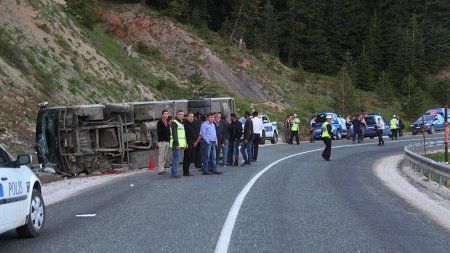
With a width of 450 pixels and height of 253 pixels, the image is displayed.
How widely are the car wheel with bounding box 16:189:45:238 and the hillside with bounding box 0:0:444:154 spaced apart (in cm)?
1063

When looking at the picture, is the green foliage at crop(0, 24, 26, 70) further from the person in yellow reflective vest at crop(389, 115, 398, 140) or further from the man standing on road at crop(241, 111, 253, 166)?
the person in yellow reflective vest at crop(389, 115, 398, 140)

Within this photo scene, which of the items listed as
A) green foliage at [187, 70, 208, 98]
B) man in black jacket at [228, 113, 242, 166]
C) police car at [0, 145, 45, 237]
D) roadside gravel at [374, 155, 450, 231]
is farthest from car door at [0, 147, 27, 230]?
green foliage at [187, 70, 208, 98]

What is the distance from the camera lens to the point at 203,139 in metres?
16.8

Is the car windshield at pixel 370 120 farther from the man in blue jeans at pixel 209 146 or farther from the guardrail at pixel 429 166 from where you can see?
the man in blue jeans at pixel 209 146

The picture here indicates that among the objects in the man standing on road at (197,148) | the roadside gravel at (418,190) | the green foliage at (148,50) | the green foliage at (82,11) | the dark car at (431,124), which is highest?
the green foliage at (82,11)

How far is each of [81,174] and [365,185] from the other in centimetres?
→ 913

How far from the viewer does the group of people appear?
16016 mm

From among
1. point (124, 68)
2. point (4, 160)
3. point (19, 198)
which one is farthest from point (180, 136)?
point (124, 68)

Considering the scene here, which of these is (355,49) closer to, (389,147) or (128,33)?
(128,33)

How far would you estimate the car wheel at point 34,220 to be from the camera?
8.10 m

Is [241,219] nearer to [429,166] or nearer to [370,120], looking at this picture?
[429,166]

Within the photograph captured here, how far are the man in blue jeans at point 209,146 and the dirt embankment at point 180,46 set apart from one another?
33.7 m

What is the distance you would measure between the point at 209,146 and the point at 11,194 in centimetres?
946

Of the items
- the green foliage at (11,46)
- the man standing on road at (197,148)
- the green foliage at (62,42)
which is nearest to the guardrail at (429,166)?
the man standing on road at (197,148)
